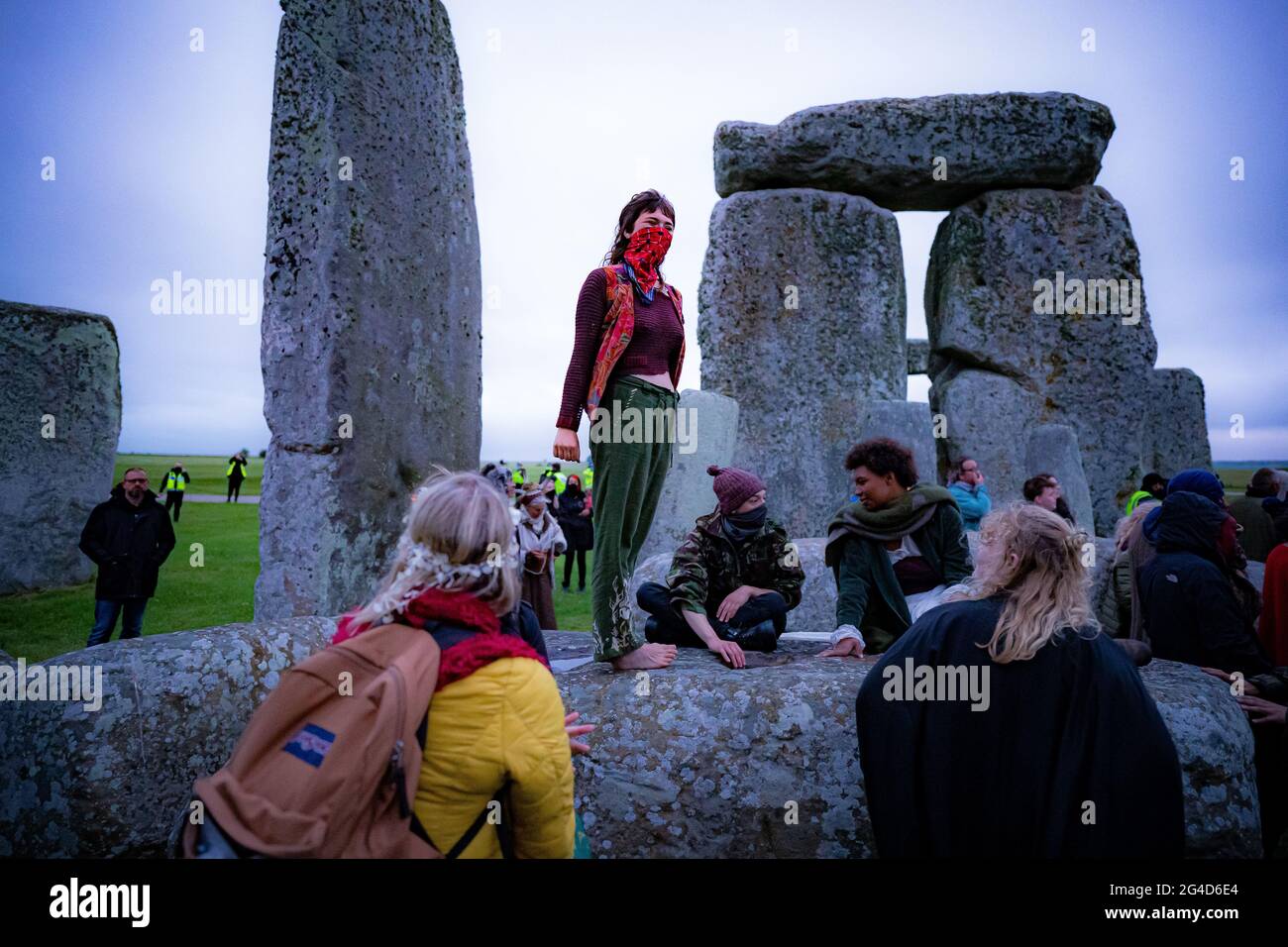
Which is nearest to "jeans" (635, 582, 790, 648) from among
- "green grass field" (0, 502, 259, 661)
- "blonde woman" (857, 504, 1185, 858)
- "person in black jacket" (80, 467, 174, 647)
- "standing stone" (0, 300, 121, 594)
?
"blonde woman" (857, 504, 1185, 858)

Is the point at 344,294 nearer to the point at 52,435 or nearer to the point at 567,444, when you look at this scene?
the point at 567,444

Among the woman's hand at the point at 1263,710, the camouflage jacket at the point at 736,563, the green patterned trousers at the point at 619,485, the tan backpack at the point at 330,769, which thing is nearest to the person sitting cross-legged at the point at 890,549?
the camouflage jacket at the point at 736,563

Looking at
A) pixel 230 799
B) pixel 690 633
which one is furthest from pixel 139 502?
Answer: pixel 230 799

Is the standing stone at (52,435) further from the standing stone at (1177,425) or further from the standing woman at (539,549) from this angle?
the standing stone at (1177,425)

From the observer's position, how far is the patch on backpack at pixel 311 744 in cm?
136

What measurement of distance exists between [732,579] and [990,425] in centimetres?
692

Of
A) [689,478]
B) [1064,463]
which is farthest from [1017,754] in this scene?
[1064,463]

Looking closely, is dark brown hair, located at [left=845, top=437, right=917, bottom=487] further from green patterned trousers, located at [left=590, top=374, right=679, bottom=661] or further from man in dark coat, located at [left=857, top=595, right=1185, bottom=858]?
man in dark coat, located at [left=857, top=595, right=1185, bottom=858]

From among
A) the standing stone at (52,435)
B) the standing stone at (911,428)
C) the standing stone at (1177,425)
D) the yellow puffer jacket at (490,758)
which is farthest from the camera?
the standing stone at (1177,425)

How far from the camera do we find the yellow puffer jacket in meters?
1.43

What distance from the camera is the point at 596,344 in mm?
2830

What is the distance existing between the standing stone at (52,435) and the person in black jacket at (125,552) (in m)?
2.98

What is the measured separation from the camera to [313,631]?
2959 millimetres
